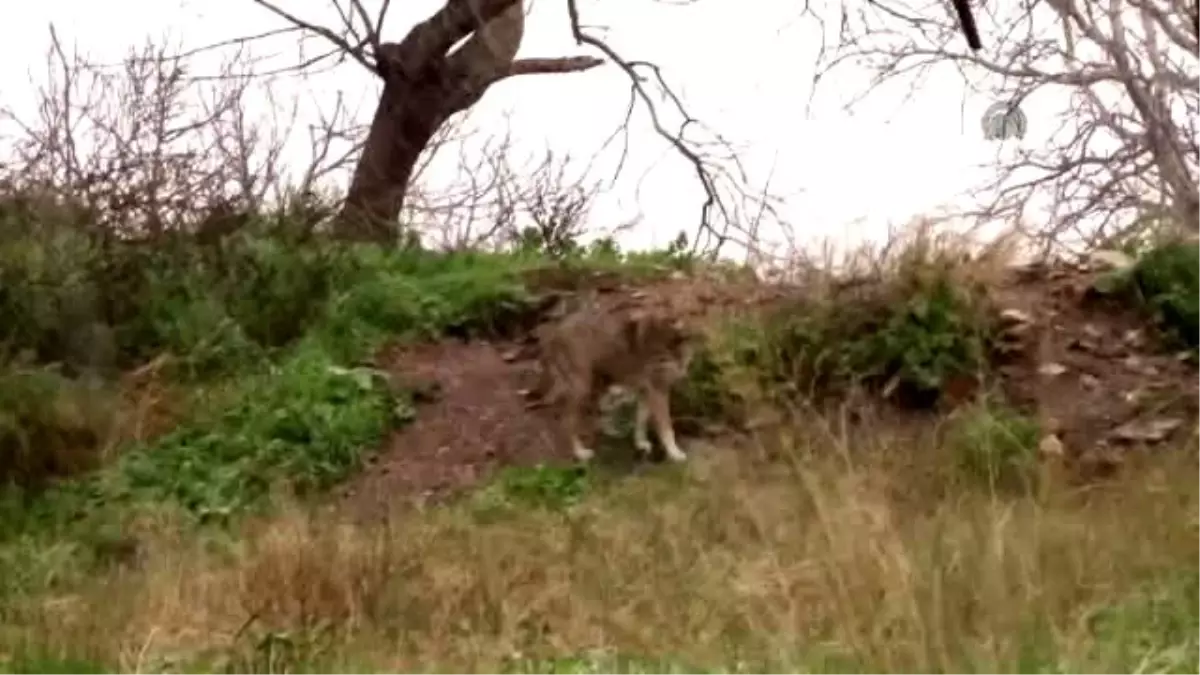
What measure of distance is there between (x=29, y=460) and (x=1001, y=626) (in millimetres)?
7824

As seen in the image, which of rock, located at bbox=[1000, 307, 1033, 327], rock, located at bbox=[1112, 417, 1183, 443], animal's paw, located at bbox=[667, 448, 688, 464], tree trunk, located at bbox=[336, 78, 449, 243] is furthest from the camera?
tree trunk, located at bbox=[336, 78, 449, 243]

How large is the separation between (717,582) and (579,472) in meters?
4.44

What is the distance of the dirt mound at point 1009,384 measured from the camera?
37.5 ft

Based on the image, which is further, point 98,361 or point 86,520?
point 98,361

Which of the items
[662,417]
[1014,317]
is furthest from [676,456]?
[1014,317]

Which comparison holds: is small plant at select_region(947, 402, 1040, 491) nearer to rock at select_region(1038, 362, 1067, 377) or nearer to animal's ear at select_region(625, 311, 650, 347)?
rock at select_region(1038, 362, 1067, 377)

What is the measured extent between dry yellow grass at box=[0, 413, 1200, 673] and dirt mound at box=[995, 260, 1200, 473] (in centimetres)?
134

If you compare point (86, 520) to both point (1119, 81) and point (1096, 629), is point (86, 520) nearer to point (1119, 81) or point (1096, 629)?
point (1096, 629)

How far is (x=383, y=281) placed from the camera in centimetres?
1425

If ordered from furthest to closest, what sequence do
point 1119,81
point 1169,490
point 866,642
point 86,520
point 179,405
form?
point 1119,81, point 179,405, point 86,520, point 1169,490, point 866,642

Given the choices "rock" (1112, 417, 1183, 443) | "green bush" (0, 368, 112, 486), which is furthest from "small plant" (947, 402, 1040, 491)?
"green bush" (0, 368, 112, 486)

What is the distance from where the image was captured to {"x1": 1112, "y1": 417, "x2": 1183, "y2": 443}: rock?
1102cm

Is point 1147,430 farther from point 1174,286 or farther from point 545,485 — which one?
point 545,485

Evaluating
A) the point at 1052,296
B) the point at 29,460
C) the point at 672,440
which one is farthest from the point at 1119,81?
the point at 29,460
